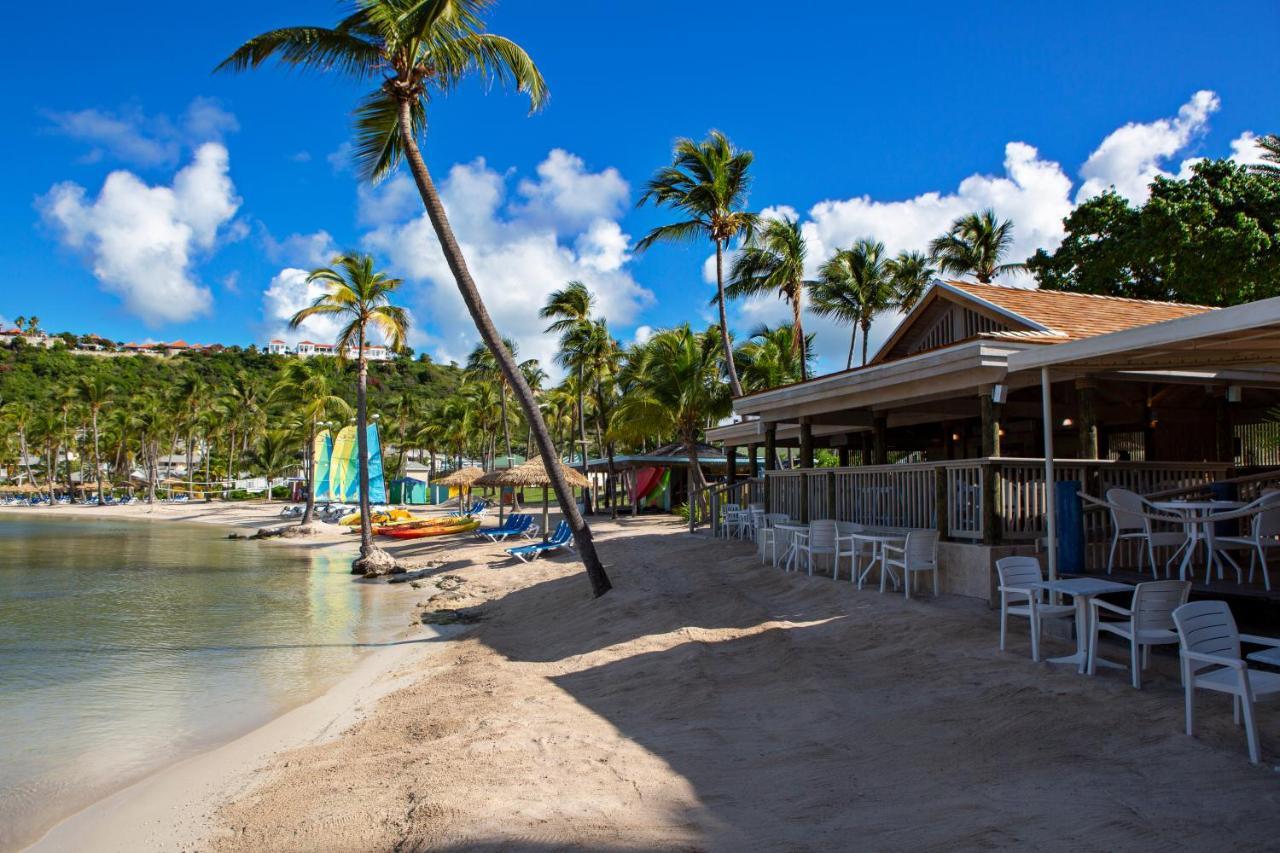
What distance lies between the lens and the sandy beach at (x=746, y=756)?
14.1ft

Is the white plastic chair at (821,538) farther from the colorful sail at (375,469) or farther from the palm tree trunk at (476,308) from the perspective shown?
the colorful sail at (375,469)

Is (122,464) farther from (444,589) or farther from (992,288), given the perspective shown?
(992,288)

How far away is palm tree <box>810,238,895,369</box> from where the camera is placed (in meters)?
32.2

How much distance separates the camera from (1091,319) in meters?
11.4

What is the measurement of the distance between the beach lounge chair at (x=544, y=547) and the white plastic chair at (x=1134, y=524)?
13.5m

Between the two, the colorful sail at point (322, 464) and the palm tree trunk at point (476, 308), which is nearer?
the palm tree trunk at point (476, 308)

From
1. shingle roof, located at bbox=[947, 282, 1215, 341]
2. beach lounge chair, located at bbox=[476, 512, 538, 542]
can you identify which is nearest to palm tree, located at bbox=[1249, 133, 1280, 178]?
shingle roof, located at bbox=[947, 282, 1215, 341]

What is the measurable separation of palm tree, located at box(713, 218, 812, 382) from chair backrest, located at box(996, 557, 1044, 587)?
2098 cm

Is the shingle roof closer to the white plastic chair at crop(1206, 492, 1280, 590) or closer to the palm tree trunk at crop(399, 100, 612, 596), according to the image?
the white plastic chair at crop(1206, 492, 1280, 590)

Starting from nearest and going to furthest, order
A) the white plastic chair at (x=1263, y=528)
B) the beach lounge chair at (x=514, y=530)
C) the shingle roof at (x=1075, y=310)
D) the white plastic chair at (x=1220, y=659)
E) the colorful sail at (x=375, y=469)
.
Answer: the white plastic chair at (x=1220, y=659) → the white plastic chair at (x=1263, y=528) → the shingle roof at (x=1075, y=310) → the beach lounge chair at (x=514, y=530) → the colorful sail at (x=375, y=469)

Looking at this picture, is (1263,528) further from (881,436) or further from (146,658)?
(146,658)

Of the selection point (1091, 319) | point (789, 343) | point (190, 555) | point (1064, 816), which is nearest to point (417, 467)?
point (190, 555)

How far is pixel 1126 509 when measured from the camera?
8.17 metres

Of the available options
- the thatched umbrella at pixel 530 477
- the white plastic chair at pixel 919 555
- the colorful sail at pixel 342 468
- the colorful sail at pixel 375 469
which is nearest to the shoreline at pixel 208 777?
the white plastic chair at pixel 919 555
